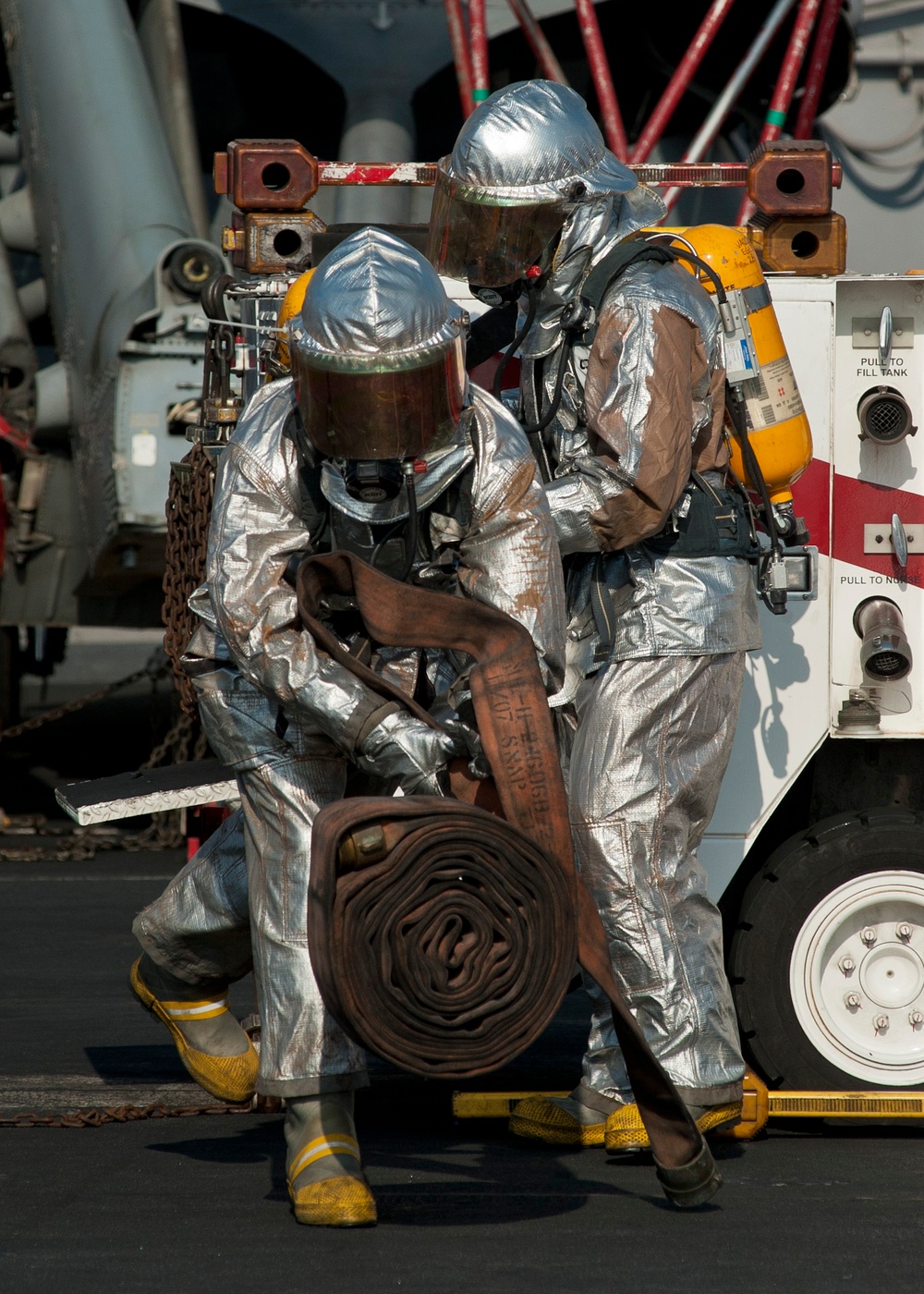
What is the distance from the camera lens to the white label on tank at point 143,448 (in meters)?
7.96

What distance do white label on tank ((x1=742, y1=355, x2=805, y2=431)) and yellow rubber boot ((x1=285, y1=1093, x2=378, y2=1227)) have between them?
1.68 meters

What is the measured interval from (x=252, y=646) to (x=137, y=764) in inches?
286

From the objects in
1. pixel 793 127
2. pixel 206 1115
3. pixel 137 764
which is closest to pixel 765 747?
pixel 206 1115

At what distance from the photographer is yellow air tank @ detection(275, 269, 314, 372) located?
4.30m

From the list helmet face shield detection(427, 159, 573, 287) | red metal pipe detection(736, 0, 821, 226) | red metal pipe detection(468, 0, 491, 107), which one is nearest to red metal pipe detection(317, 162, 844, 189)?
helmet face shield detection(427, 159, 573, 287)

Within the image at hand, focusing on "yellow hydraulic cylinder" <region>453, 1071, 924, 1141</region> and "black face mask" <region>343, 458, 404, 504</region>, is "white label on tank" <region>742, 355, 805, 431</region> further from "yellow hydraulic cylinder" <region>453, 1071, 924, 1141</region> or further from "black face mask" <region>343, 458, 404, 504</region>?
"yellow hydraulic cylinder" <region>453, 1071, 924, 1141</region>

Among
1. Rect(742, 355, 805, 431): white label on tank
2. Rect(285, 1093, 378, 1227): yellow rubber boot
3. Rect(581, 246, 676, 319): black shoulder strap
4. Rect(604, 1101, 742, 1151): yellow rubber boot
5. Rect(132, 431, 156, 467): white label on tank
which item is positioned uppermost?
Rect(581, 246, 676, 319): black shoulder strap

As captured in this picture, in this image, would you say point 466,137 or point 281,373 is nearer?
point 466,137

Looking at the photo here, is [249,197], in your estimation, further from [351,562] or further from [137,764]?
[137,764]

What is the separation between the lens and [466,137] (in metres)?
3.99

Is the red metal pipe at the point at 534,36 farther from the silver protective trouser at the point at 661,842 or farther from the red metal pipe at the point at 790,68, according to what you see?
the silver protective trouser at the point at 661,842

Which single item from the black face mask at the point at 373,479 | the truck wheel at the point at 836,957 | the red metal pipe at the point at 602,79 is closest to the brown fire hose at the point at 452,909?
the black face mask at the point at 373,479

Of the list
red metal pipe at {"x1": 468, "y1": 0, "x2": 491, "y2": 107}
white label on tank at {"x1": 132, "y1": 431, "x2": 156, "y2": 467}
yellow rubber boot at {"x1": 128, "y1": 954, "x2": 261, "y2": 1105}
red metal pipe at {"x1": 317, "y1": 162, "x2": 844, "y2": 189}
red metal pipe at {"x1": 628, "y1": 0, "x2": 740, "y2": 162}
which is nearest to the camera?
yellow rubber boot at {"x1": 128, "y1": 954, "x2": 261, "y2": 1105}

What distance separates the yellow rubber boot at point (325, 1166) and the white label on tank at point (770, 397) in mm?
1680
